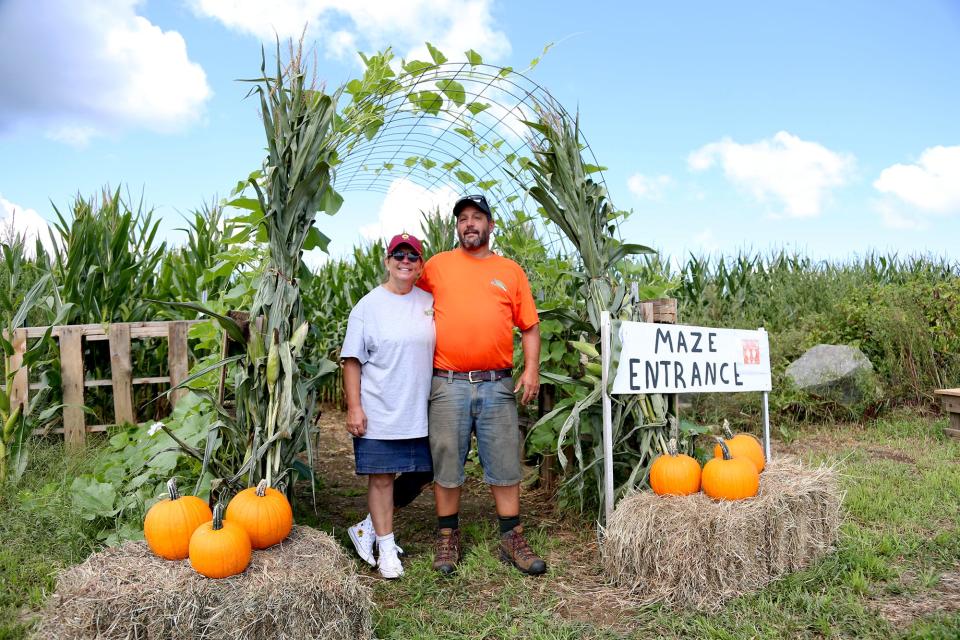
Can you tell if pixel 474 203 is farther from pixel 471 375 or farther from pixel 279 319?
pixel 279 319

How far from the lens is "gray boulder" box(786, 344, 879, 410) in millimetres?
6965

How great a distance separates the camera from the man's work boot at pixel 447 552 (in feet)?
11.3

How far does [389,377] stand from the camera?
3.37 metres

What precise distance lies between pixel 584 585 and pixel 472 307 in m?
1.52

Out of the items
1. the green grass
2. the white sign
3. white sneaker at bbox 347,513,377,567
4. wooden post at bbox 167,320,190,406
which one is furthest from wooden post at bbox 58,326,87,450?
the white sign

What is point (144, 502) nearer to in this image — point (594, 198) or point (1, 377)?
point (1, 377)

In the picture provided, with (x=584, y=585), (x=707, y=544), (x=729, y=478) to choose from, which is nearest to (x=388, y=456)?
(x=584, y=585)

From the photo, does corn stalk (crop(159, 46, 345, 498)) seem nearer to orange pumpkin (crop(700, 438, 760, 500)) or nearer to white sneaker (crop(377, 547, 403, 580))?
white sneaker (crop(377, 547, 403, 580))

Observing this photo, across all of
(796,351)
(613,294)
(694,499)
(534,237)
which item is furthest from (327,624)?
(796,351)

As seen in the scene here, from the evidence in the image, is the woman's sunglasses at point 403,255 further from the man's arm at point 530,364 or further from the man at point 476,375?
the man's arm at point 530,364

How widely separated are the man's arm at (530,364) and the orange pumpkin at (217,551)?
63.4 inches

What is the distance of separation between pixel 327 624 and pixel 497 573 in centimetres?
118

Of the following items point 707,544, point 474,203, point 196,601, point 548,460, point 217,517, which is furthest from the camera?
point 548,460

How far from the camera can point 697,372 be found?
379 cm
